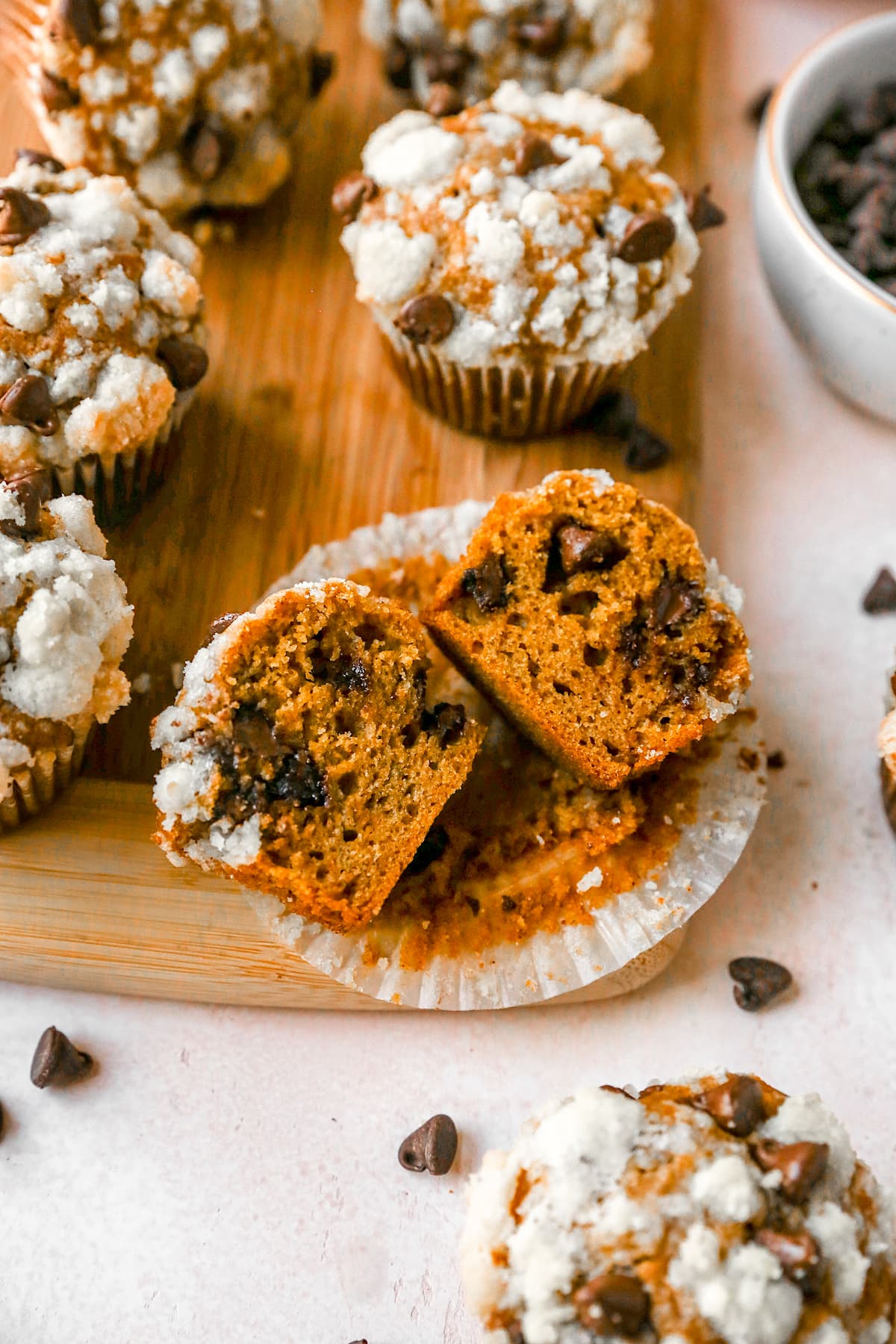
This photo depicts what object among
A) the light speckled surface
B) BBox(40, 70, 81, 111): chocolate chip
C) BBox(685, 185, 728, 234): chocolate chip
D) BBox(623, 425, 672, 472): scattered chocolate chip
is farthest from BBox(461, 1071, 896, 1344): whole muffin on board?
BBox(40, 70, 81, 111): chocolate chip

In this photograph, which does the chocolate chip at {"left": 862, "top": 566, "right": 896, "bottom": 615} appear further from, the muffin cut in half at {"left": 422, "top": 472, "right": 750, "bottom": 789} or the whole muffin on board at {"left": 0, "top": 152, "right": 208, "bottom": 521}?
the whole muffin on board at {"left": 0, "top": 152, "right": 208, "bottom": 521}

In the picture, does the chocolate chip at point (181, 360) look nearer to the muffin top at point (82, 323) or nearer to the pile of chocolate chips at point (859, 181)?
the muffin top at point (82, 323)

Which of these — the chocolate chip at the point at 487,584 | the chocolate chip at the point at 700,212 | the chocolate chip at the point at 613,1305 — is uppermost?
the chocolate chip at the point at 700,212

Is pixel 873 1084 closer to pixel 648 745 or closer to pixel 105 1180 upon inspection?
pixel 648 745

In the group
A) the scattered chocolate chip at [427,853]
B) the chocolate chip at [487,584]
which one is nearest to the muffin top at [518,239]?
the chocolate chip at [487,584]

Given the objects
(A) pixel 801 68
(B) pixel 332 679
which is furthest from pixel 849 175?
(B) pixel 332 679

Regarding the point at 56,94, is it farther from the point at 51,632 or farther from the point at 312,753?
the point at 312,753
